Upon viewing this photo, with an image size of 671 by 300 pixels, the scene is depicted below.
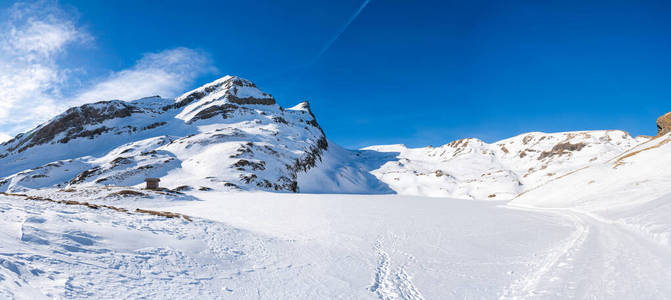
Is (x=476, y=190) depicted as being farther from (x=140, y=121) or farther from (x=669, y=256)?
(x=140, y=121)

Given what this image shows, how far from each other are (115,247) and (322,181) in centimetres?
10893

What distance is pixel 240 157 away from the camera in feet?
248

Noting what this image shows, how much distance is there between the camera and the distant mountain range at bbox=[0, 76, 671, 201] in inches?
2237

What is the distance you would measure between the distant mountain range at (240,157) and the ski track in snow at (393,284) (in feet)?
101

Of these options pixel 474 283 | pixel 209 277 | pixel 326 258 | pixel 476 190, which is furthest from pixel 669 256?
pixel 476 190

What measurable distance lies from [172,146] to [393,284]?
3992 inches

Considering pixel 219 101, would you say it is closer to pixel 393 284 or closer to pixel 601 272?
pixel 393 284

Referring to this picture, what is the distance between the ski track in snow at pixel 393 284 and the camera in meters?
7.10

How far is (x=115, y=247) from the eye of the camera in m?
7.40

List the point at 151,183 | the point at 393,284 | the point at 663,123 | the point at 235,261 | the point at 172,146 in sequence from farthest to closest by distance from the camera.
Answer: the point at 172,146
the point at 663,123
the point at 151,183
the point at 235,261
the point at 393,284

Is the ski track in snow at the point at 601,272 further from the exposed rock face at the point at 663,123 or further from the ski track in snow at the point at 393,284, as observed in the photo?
the exposed rock face at the point at 663,123

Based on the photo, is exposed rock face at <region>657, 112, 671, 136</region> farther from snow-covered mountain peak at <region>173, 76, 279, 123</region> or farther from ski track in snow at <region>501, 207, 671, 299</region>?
snow-covered mountain peak at <region>173, 76, 279, 123</region>

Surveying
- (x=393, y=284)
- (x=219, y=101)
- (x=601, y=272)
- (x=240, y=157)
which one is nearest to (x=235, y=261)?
(x=393, y=284)

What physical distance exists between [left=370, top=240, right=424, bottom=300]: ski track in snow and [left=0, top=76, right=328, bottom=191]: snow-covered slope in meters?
46.9
